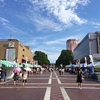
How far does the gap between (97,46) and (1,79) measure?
231ft

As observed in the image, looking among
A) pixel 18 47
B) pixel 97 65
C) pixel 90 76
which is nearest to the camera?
pixel 97 65

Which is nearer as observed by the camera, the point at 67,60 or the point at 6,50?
the point at 6,50

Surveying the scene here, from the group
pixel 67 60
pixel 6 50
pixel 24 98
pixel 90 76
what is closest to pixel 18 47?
pixel 6 50

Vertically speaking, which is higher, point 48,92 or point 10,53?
point 10,53

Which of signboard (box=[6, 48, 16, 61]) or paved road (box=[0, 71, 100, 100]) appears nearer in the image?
paved road (box=[0, 71, 100, 100])

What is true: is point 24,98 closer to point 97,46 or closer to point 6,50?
point 6,50

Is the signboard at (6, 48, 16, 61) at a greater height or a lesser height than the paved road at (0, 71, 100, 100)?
greater

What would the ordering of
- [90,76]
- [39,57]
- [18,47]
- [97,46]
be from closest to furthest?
[90,76] < [18,47] < [97,46] < [39,57]

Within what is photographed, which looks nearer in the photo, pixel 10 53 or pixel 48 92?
pixel 48 92

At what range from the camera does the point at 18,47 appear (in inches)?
2746

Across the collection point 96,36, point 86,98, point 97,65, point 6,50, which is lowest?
point 86,98

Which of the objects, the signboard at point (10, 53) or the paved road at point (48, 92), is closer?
the paved road at point (48, 92)

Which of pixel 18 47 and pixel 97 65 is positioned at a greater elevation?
pixel 18 47

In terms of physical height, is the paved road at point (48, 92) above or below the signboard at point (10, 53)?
below
